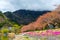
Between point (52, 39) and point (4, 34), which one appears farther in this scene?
point (4, 34)

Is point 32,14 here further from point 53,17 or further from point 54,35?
point 54,35

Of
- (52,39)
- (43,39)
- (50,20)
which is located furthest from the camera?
(50,20)

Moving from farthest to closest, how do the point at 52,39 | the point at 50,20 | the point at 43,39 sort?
the point at 50,20 < the point at 43,39 < the point at 52,39

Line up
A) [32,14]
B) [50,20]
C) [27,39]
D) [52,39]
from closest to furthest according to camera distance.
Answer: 1. [52,39]
2. [27,39]
3. [50,20]
4. [32,14]

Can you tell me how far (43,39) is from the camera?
833 centimetres

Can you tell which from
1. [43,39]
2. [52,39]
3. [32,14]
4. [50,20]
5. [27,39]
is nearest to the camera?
[52,39]

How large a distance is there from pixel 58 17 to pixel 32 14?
648 inches

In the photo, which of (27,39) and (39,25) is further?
(39,25)

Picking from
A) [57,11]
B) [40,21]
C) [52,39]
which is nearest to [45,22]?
[40,21]

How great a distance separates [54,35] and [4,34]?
7.52 ft

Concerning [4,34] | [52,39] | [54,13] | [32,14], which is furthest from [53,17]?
[32,14]

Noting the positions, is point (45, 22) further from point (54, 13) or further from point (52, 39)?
point (52, 39)

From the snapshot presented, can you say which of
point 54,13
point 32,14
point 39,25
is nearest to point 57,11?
point 54,13

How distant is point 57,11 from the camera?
16766 mm
